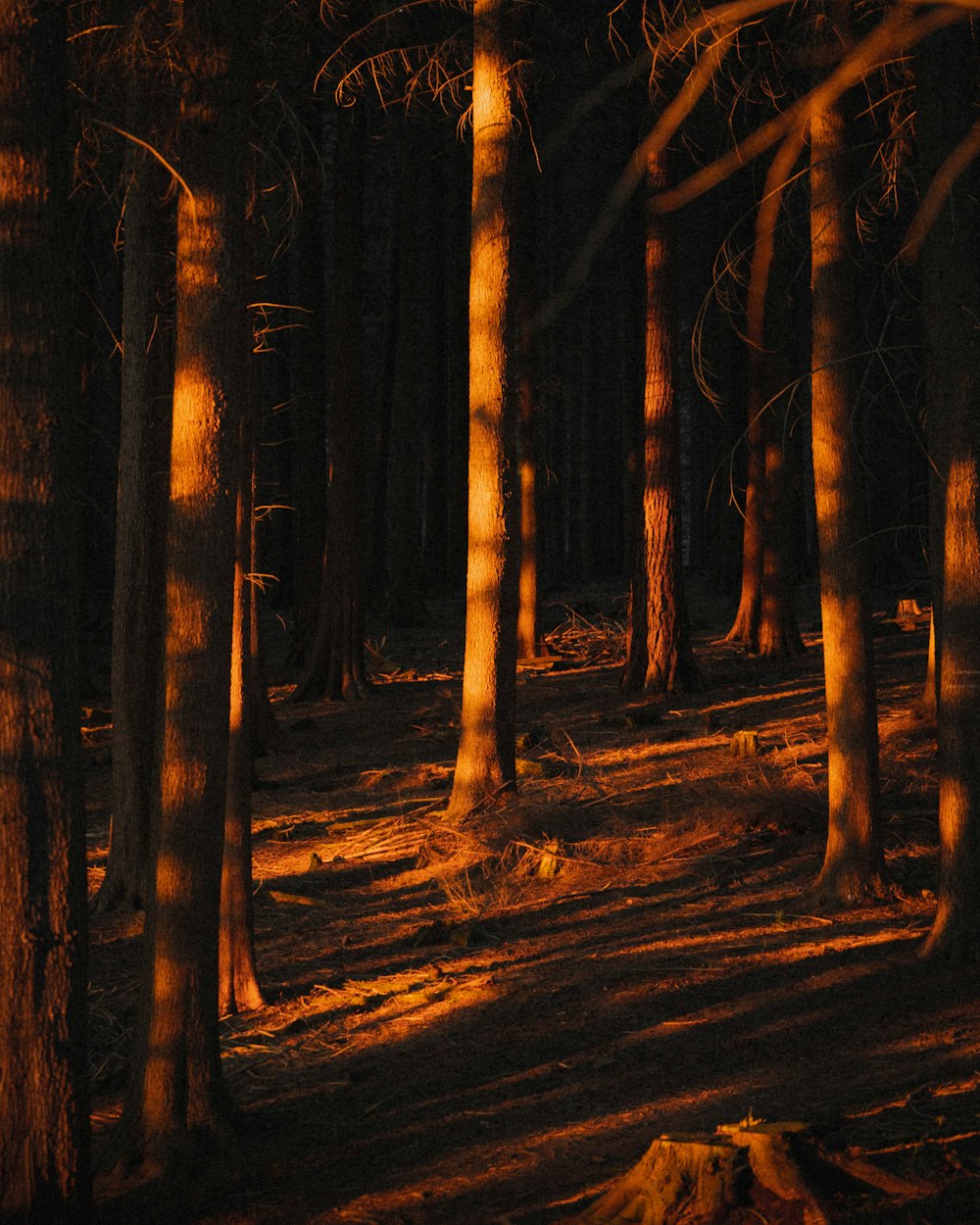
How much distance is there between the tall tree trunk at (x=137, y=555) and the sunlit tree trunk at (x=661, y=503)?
6.98 meters

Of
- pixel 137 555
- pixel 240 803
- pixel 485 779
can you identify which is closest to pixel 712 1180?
pixel 240 803

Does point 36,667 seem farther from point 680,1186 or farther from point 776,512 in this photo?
point 776,512

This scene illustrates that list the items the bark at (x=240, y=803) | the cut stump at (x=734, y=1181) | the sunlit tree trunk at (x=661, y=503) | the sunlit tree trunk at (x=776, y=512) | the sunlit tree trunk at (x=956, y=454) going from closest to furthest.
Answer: the cut stump at (x=734, y=1181) → the sunlit tree trunk at (x=956, y=454) → the bark at (x=240, y=803) → the sunlit tree trunk at (x=661, y=503) → the sunlit tree trunk at (x=776, y=512)

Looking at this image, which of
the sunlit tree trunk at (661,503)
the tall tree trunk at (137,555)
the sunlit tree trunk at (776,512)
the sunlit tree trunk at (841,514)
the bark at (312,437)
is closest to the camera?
the sunlit tree trunk at (841,514)

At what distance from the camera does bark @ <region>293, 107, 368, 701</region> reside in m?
15.9

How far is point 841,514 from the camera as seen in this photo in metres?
7.59

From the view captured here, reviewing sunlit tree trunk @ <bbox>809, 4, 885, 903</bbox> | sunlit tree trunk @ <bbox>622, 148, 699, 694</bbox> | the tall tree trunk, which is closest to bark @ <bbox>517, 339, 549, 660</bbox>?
sunlit tree trunk @ <bbox>622, 148, 699, 694</bbox>

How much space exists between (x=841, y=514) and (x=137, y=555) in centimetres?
493

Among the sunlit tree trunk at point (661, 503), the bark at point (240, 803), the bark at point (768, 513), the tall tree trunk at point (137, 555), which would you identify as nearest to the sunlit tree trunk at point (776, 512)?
the bark at point (768, 513)

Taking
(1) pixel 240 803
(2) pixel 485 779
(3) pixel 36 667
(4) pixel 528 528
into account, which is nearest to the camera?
(3) pixel 36 667

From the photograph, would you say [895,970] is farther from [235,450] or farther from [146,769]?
[146,769]

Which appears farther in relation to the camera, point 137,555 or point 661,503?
point 661,503

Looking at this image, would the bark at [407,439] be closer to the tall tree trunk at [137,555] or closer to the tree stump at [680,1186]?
the tall tree trunk at [137,555]

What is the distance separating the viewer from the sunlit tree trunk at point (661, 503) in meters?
14.4
